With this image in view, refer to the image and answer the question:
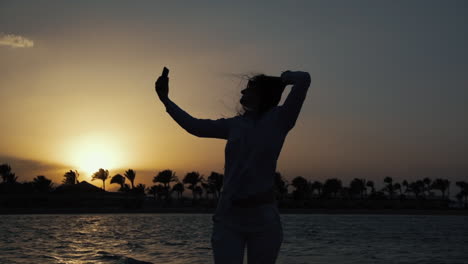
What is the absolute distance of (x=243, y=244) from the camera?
2.87 metres

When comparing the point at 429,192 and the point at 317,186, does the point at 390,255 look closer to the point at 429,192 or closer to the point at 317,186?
the point at 317,186

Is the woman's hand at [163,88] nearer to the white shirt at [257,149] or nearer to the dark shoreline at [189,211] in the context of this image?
the white shirt at [257,149]

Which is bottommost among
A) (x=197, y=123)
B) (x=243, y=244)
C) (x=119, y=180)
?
(x=243, y=244)

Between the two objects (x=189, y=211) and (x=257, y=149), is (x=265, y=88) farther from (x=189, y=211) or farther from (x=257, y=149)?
(x=189, y=211)

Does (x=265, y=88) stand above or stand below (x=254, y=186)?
above

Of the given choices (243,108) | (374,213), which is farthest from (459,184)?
(243,108)

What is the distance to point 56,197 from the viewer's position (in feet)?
293

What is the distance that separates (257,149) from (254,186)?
8.4 inches

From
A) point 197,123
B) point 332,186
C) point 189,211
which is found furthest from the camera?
point 332,186

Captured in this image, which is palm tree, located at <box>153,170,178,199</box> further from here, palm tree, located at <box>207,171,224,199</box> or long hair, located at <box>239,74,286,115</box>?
long hair, located at <box>239,74,286,115</box>

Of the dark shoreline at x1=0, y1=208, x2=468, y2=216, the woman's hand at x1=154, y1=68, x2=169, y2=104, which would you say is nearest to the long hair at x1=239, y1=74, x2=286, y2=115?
the woman's hand at x1=154, y1=68, x2=169, y2=104

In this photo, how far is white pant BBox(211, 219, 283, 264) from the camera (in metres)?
2.80

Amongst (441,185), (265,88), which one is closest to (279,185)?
(265,88)

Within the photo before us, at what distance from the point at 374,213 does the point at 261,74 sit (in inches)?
4451
